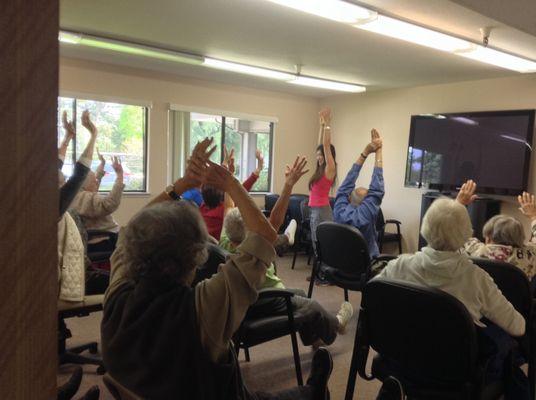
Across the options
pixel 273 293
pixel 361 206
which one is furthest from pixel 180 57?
pixel 273 293

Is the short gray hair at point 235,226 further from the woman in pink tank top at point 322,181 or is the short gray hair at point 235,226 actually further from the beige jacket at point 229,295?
the woman in pink tank top at point 322,181

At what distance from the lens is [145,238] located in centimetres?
114

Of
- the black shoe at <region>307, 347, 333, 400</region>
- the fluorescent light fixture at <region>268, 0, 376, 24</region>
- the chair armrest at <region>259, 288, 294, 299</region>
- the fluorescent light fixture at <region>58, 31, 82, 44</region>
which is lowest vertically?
the black shoe at <region>307, 347, 333, 400</region>

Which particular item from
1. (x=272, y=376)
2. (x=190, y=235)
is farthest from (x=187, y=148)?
(x=190, y=235)

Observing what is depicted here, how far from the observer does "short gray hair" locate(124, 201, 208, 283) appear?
112 cm

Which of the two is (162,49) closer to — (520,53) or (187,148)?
(187,148)

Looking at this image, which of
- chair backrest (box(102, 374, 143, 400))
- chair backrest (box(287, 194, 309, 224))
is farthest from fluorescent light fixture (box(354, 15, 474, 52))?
chair backrest (box(287, 194, 309, 224))

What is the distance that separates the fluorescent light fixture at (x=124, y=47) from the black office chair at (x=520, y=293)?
3.51 m

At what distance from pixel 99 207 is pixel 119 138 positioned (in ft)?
8.34

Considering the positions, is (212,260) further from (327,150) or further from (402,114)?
(402,114)

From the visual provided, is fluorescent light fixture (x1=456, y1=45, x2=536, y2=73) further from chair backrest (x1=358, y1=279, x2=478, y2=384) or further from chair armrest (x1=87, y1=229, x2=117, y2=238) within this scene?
chair armrest (x1=87, y1=229, x2=117, y2=238)

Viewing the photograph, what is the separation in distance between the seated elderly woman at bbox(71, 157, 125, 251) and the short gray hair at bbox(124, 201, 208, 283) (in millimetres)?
2302

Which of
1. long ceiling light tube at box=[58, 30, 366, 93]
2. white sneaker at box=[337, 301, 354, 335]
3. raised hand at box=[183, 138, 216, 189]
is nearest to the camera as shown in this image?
raised hand at box=[183, 138, 216, 189]

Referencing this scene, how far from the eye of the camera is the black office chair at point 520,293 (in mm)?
2025
